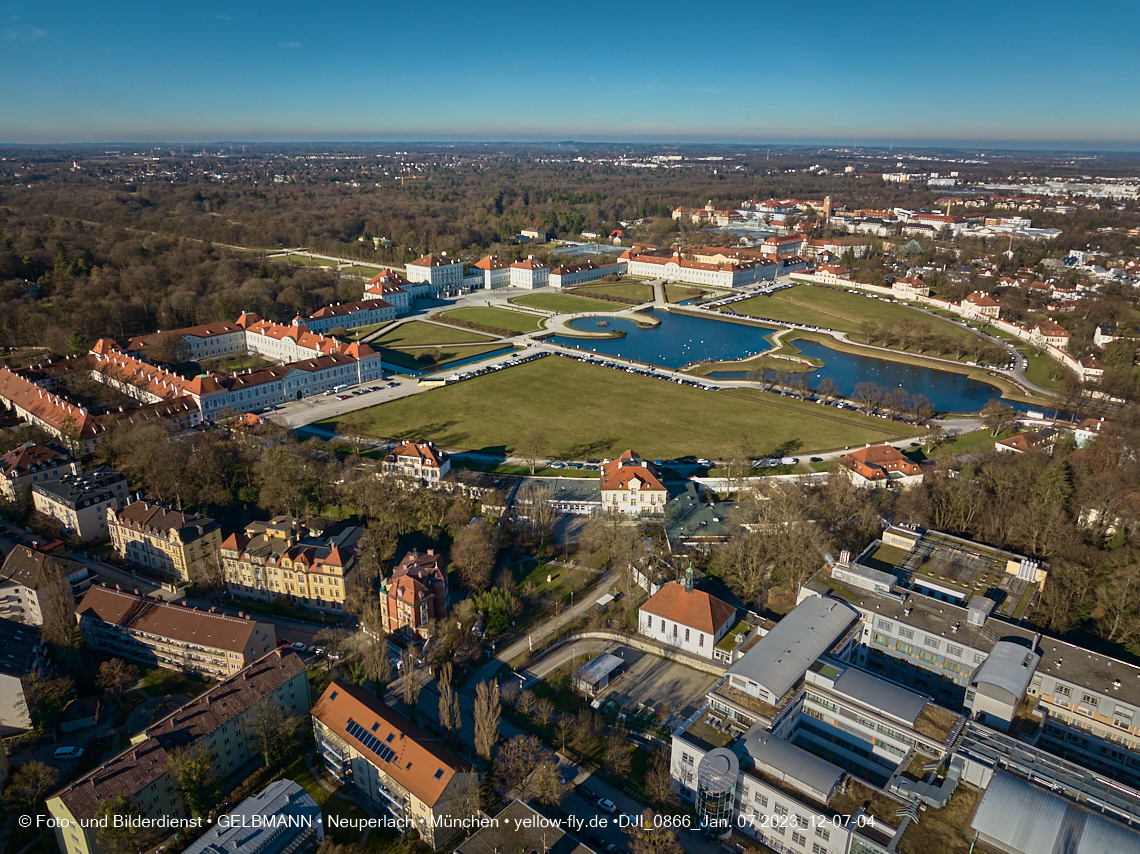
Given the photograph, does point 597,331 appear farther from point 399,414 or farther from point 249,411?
point 249,411

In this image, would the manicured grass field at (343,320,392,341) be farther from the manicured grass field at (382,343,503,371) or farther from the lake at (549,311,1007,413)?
the lake at (549,311,1007,413)

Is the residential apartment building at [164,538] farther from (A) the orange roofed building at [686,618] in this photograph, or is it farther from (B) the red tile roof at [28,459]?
(A) the orange roofed building at [686,618]

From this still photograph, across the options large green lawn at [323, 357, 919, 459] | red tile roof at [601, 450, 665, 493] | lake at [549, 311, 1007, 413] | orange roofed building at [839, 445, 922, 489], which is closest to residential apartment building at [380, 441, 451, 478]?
large green lawn at [323, 357, 919, 459]

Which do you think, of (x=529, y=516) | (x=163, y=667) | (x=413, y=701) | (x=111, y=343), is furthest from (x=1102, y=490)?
(x=111, y=343)

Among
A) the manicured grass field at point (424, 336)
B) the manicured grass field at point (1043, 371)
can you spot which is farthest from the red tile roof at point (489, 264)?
the manicured grass field at point (1043, 371)

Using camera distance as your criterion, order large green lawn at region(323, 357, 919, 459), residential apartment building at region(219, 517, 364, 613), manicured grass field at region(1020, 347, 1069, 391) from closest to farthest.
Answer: residential apartment building at region(219, 517, 364, 613) < large green lawn at region(323, 357, 919, 459) < manicured grass field at region(1020, 347, 1069, 391)

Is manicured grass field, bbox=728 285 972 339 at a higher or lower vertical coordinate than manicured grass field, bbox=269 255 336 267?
lower
